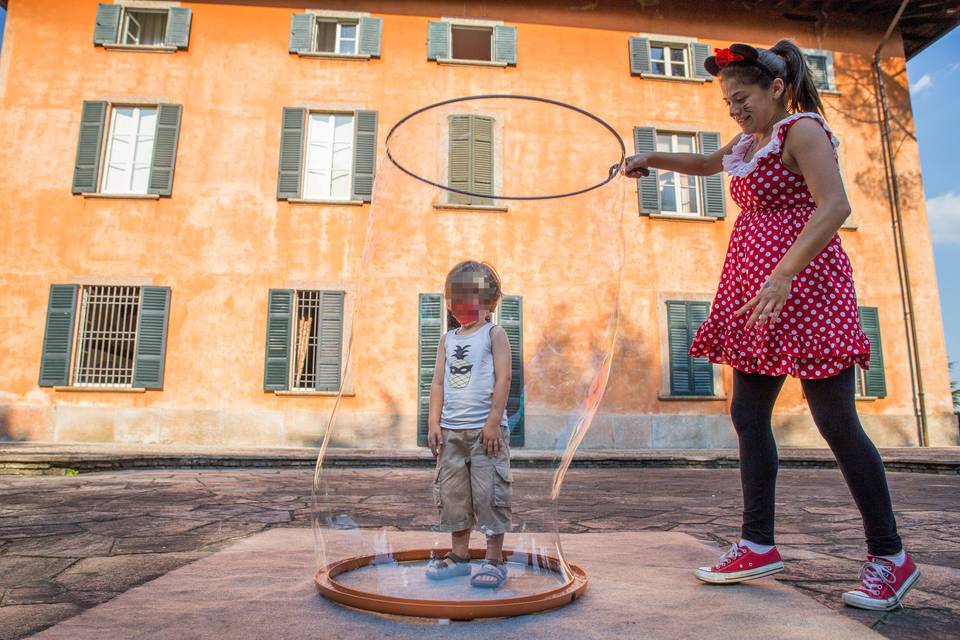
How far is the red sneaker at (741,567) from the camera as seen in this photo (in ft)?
5.87

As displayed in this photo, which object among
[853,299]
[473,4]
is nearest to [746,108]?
[853,299]

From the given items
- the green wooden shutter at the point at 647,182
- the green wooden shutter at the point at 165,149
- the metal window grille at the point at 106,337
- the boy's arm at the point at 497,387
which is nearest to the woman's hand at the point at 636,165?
the boy's arm at the point at 497,387

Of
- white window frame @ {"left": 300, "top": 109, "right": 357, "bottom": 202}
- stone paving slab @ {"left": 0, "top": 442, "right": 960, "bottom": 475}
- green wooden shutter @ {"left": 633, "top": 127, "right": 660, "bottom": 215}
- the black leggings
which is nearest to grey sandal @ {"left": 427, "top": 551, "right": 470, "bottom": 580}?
the black leggings

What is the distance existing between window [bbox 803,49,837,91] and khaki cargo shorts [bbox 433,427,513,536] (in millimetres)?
12742

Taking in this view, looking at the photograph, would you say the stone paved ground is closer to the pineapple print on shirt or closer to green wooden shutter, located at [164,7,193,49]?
the pineapple print on shirt

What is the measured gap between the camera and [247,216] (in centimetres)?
1040

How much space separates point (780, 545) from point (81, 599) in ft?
7.23

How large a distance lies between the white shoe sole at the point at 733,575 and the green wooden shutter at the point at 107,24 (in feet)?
39.2

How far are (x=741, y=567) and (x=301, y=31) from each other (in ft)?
37.0

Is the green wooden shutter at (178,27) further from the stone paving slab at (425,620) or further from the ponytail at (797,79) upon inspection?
the ponytail at (797,79)

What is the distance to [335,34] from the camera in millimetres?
11461

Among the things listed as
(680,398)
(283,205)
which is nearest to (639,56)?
(680,398)

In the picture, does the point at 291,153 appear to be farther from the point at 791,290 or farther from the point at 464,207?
the point at 791,290

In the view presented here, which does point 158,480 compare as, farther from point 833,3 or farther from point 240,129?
point 833,3
